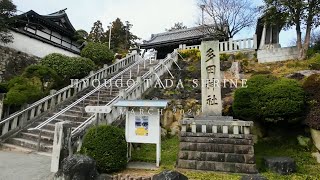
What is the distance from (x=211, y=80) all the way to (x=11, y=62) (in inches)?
572

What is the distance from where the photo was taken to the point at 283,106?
7766 millimetres

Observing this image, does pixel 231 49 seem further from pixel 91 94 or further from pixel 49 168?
pixel 49 168

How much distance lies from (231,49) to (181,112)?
9434mm

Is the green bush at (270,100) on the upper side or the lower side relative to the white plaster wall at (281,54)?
lower

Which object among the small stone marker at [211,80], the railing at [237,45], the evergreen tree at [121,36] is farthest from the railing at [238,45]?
the evergreen tree at [121,36]

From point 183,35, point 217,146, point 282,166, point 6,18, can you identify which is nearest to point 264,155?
point 282,166

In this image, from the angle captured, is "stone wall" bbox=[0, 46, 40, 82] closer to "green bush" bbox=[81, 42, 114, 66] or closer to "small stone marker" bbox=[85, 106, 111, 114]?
"green bush" bbox=[81, 42, 114, 66]

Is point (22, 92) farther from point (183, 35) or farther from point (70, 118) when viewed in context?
point (183, 35)

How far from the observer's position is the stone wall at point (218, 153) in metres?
6.50

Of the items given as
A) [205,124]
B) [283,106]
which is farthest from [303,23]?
[205,124]

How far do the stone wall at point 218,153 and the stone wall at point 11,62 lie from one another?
14.1 meters

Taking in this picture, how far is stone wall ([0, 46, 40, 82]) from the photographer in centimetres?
1603

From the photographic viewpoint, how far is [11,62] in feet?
54.6

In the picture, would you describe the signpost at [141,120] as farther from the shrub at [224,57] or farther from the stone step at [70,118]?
the shrub at [224,57]
